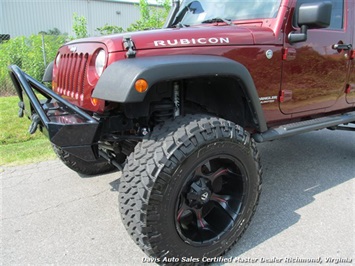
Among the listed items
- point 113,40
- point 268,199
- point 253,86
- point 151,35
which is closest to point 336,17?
point 253,86

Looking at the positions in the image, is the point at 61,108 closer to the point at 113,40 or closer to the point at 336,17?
the point at 113,40

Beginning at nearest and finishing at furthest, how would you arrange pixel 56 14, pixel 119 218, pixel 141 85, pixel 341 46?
pixel 141 85, pixel 119 218, pixel 341 46, pixel 56 14

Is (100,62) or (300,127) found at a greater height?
(100,62)

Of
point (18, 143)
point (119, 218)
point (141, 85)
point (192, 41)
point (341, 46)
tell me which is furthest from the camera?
point (18, 143)

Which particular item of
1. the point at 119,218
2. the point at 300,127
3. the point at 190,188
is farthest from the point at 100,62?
the point at 300,127

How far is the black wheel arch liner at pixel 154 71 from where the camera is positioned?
1.88 m

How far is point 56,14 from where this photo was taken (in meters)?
22.6

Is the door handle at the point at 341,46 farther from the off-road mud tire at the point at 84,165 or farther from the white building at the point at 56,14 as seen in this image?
the white building at the point at 56,14

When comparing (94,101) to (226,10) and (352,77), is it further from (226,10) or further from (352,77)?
(352,77)

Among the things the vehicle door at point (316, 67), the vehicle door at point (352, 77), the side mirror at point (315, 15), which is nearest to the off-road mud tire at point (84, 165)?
the vehicle door at point (316, 67)

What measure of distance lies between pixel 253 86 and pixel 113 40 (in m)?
1.04

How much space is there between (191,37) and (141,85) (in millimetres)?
678

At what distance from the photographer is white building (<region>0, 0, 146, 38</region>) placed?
20.8 metres

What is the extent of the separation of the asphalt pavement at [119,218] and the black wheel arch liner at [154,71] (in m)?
1.23
